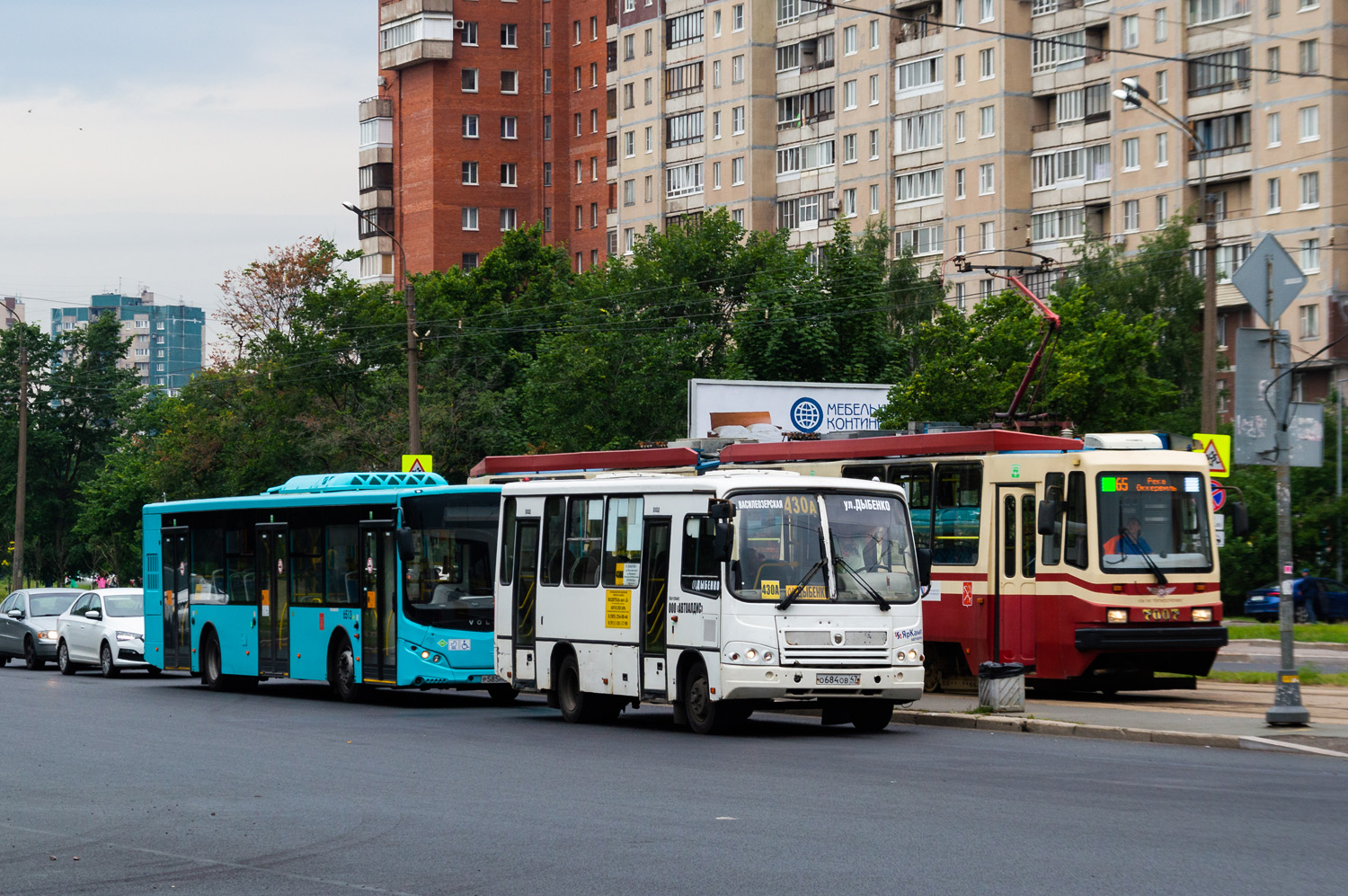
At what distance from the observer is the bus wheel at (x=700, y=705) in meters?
18.3

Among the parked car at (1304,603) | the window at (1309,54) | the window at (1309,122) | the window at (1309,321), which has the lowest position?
the parked car at (1304,603)

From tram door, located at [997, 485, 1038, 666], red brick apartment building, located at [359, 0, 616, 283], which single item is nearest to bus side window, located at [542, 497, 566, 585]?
tram door, located at [997, 485, 1038, 666]

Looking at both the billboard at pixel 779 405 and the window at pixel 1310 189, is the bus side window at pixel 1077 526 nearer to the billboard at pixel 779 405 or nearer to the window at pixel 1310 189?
the billboard at pixel 779 405

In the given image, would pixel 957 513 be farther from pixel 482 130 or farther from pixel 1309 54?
pixel 482 130

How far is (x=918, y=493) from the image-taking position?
23062 millimetres

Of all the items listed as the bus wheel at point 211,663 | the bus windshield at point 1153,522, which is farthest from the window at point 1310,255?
the bus windshield at point 1153,522

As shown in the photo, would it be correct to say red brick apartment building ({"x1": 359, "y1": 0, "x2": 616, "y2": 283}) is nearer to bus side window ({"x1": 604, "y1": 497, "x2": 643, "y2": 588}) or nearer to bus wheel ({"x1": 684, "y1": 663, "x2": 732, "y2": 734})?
bus side window ({"x1": 604, "y1": 497, "x2": 643, "y2": 588})

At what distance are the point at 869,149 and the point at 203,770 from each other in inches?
3060

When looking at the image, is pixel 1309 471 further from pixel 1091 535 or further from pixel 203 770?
pixel 203 770

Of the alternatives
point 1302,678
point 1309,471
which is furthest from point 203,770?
point 1309,471

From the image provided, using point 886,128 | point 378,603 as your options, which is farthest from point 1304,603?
point 886,128

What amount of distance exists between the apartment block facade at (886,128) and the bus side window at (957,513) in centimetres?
3348

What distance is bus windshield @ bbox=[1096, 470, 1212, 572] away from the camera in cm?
2144

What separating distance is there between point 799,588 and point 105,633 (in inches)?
792
